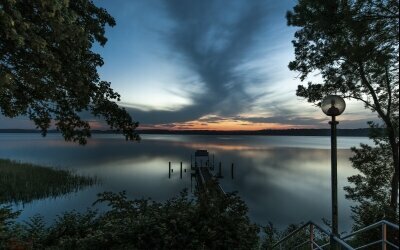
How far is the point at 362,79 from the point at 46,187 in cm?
2916

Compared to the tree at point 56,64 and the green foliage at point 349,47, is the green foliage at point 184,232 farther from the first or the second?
the green foliage at point 349,47

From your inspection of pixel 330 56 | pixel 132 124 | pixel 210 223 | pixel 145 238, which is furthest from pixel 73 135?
pixel 330 56

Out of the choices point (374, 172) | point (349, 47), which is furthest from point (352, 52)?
point (374, 172)

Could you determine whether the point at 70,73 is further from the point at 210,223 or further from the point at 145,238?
the point at 210,223

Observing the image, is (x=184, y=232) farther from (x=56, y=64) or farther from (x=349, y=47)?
(x=349, y=47)

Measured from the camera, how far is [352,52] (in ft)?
36.8

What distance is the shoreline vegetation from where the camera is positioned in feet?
86.0

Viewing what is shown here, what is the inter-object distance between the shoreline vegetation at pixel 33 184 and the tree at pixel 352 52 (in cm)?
2493

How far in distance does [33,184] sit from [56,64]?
→ 27.8 m

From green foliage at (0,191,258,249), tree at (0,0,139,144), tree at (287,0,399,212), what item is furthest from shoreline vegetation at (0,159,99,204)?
tree at (287,0,399,212)

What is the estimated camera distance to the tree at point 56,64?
5.64 meters

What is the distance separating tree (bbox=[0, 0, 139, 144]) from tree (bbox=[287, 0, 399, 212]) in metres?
8.76

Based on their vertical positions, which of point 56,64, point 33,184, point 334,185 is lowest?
point 33,184

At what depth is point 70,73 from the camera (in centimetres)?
746
